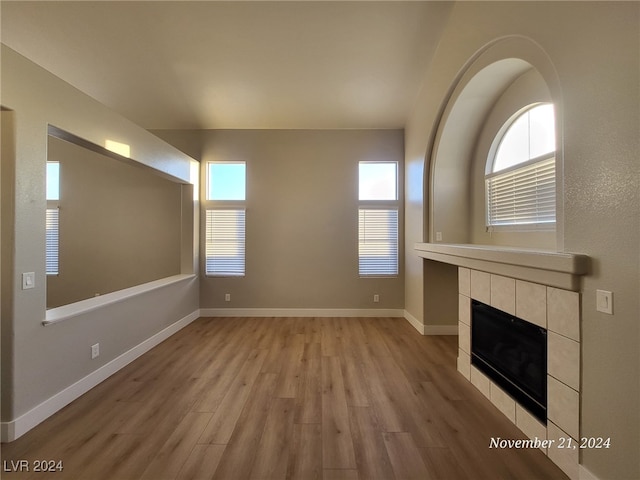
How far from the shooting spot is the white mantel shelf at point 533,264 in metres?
1.54

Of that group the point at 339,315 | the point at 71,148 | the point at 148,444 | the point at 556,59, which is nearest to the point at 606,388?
the point at 556,59

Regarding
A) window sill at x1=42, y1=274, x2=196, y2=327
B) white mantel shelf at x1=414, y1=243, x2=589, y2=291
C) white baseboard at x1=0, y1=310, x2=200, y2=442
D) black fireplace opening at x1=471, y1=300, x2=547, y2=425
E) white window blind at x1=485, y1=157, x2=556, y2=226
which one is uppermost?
white window blind at x1=485, y1=157, x2=556, y2=226

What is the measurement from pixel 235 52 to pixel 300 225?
270 centimetres

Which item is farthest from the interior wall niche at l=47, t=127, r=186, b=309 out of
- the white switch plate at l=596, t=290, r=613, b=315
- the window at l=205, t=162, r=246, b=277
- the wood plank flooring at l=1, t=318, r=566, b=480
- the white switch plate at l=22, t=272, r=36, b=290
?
the white switch plate at l=596, t=290, r=613, b=315

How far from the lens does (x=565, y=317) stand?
1.66 m

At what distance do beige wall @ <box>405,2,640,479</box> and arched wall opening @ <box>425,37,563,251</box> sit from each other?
0.27ft

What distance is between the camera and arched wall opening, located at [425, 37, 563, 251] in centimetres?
213

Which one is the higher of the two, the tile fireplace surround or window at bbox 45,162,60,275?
window at bbox 45,162,60,275

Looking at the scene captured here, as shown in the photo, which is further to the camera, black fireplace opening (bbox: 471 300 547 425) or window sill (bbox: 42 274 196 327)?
window sill (bbox: 42 274 196 327)

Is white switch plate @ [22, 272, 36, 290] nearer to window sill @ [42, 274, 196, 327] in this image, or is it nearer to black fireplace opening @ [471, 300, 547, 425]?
window sill @ [42, 274, 196, 327]

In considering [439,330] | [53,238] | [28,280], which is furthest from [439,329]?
[53,238]

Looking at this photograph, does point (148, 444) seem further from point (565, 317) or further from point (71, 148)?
point (71, 148)

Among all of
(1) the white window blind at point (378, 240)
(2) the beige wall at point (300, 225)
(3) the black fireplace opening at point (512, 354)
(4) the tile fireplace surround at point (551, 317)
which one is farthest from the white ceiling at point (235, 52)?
(3) the black fireplace opening at point (512, 354)

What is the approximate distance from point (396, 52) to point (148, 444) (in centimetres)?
465
